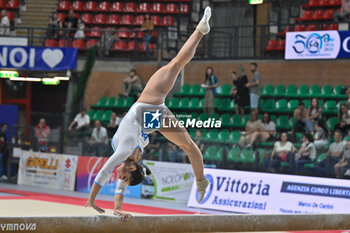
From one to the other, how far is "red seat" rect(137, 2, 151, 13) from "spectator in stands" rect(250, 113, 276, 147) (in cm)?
734

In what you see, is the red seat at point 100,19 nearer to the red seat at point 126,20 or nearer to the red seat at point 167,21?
the red seat at point 126,20

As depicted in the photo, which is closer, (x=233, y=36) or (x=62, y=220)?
(x=62, y=220)

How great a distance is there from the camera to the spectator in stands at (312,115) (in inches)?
466

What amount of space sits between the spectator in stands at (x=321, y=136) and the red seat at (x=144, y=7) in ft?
26.8

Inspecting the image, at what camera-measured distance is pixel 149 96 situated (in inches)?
275

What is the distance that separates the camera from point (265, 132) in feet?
40.0

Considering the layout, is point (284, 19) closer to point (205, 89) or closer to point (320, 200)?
point (205, 89)

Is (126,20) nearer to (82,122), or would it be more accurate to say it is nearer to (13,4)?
(13,4)

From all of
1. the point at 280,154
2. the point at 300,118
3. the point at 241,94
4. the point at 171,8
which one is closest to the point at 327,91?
the point at 300,118

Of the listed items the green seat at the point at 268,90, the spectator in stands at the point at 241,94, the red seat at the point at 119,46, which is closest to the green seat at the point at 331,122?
the spectator in stands at the point at 241,94

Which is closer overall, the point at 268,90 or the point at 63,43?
the point at 268,90

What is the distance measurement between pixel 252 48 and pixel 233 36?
0.58 m

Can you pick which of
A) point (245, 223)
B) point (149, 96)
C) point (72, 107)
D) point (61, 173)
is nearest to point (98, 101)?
point (72, 107)

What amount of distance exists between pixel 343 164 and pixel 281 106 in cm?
259
